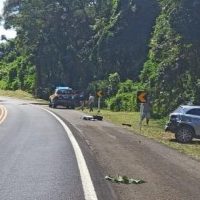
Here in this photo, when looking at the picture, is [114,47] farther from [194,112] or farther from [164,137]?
→ [194,112]

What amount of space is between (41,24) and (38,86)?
462 inches

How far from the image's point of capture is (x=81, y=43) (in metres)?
67.9

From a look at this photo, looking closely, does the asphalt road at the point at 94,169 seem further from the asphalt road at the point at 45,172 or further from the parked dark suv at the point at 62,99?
the parked dark suv at the point at 62,99

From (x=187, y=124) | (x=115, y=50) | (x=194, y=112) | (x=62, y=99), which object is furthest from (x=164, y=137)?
(x=115, y=50)

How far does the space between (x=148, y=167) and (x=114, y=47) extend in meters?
43.9

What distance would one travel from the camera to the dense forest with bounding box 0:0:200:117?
3141cm

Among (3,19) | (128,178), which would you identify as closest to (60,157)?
(128,178)

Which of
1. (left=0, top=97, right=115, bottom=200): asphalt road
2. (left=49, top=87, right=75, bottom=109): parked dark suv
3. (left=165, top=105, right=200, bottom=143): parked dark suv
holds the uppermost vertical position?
(left=49, top=87, right=75, bottom=109): parked dark suv

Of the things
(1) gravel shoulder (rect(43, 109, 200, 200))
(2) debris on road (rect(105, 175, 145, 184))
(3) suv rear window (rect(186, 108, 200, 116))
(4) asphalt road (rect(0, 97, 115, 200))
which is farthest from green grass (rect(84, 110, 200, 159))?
(2) debris on road (rect(105, 175, 145, 184))

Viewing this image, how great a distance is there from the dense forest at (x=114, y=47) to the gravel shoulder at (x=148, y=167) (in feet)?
42.3

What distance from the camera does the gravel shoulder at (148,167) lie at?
30.6ft

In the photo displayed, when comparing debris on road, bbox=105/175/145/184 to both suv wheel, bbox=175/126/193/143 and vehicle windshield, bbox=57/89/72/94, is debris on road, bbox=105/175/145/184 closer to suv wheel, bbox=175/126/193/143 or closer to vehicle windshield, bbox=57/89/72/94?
suv wheel, bbox=175/126/193/143

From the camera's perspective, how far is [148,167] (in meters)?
12.5

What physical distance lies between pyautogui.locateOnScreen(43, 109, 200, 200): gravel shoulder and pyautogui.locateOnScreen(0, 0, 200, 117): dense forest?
1288cm
